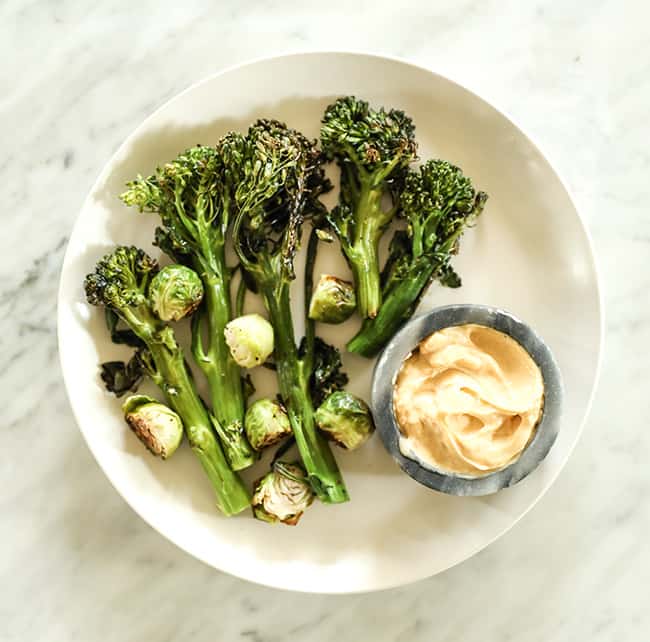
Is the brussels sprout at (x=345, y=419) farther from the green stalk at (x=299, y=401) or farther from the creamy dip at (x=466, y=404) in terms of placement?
the creamy dip at (x=466, y=404)

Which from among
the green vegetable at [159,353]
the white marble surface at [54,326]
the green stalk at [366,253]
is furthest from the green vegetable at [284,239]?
the white marble surface at [54,326]

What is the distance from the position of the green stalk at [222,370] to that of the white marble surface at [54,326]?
498 mm

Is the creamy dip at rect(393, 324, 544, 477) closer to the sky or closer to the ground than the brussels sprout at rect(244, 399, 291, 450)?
closer to the sky

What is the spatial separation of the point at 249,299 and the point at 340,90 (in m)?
0.64

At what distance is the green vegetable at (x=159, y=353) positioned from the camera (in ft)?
7.09

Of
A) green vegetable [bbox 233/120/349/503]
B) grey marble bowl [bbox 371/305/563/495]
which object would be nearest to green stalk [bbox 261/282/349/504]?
green vegetable [bbox 233/120/349/503]

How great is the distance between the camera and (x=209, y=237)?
7.18ft

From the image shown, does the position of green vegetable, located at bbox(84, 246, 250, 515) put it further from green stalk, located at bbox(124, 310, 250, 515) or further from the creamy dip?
the creamy dip

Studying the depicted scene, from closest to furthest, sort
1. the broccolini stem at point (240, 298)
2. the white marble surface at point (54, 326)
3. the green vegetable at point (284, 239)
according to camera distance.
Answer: the green vegetable at point (284, 239) < the broccolini stem at point (240, 298) < the white marble surface at point (54, 326)

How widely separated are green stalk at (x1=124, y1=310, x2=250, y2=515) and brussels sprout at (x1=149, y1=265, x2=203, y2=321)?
0.06 metres

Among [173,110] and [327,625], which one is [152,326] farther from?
[327,625]

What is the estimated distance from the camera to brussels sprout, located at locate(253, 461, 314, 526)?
2191 millimetres

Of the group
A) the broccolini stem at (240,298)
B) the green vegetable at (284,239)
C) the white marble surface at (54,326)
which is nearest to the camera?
the green vegetable at (284,239)

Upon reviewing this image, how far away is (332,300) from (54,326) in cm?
92
